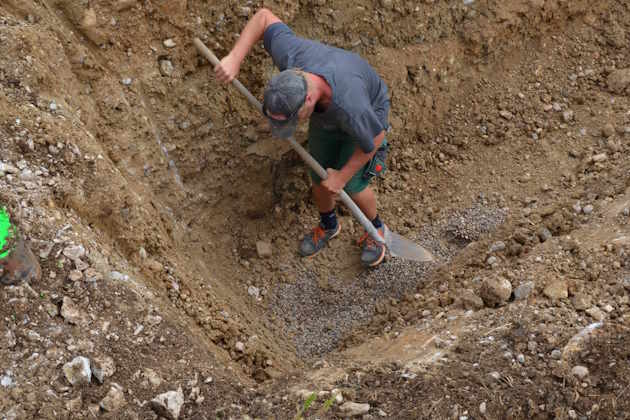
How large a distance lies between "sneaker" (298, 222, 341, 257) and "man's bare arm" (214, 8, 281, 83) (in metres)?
1.38

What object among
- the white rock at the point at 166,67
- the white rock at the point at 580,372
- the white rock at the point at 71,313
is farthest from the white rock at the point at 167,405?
the white rock at the point at 166,67

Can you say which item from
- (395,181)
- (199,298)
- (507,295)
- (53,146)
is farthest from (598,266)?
(53,146)

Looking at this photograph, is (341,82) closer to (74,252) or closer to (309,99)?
(309,99)

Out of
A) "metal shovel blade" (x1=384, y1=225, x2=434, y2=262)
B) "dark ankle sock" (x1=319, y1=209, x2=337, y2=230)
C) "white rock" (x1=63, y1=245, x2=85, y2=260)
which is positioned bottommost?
"dark ankle sock" (x1=319, y1=209, x2=337, y2=230)

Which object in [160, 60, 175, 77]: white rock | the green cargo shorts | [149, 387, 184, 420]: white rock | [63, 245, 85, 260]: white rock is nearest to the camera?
[149, 387, 184, 420]: white rock

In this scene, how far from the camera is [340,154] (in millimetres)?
3652

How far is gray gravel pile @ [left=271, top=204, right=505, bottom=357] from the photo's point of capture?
3.83 meters

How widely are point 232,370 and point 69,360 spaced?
2.36 ft

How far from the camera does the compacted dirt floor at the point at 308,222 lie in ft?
8.20

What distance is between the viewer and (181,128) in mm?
3893

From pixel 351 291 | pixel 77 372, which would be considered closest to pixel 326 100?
pixel 351 291

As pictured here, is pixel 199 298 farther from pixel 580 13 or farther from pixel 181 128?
pixel 580 13

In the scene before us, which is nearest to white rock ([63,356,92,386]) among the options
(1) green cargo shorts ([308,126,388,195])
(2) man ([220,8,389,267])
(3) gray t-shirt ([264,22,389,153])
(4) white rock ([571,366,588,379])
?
(2) man ([220,8,389,267])

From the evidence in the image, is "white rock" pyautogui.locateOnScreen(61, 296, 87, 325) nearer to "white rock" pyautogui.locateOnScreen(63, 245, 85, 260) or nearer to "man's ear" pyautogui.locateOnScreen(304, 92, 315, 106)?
"white rock" pyautogui.locateOnScreen(63, 245, 85, 260)
